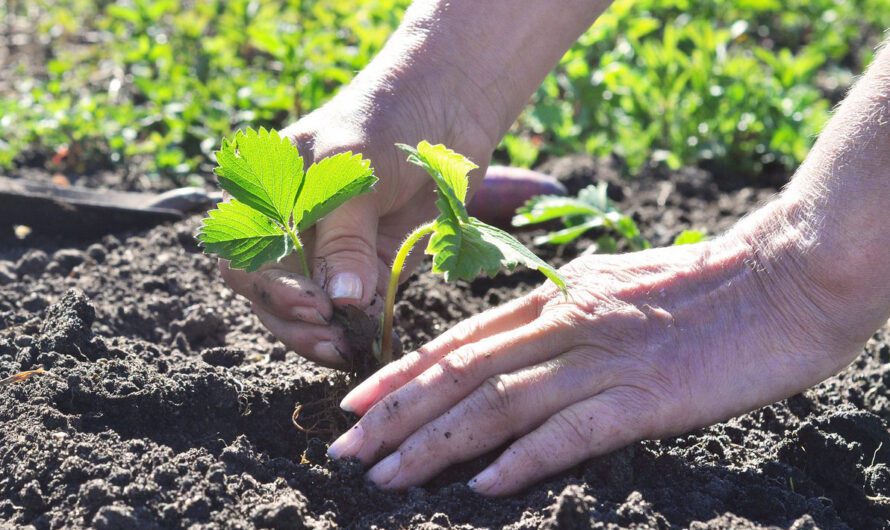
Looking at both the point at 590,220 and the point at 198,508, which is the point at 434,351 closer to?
the point at 198,508

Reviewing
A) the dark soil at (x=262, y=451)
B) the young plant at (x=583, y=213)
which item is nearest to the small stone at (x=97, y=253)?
the dark soil at (x=262, y=451)

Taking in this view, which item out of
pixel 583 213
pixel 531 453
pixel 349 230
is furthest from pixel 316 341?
pixel 583 213

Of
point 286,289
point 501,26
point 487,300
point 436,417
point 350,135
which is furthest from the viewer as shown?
point 487,300

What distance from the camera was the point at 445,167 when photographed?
1.98 m

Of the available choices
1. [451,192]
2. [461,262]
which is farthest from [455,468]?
[451,192]

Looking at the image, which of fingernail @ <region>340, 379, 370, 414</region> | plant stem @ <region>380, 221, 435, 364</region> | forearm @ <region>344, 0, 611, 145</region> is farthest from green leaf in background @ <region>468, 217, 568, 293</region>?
forearm @ <region>344, 0, 611, 145</region>

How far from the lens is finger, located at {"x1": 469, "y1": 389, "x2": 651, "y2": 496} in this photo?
1.98 metres

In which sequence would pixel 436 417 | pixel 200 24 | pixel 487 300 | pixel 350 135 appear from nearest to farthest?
pixel 436 417 < pixel 350 135 < pixel 487 300 < pixel 200 24

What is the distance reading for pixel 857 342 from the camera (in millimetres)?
2186

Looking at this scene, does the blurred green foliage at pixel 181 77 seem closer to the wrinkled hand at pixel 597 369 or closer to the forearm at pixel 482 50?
the forearm at pixel 482 50

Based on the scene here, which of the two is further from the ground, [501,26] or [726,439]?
[501,26]

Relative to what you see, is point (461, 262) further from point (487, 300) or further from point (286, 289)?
point (487, 300)

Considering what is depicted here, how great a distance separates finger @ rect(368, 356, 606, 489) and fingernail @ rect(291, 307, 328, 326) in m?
0.38

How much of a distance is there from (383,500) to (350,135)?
91 centimetres
